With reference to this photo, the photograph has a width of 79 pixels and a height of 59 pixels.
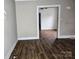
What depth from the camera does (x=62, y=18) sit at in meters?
8.30

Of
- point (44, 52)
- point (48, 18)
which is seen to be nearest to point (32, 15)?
point (44, 52)

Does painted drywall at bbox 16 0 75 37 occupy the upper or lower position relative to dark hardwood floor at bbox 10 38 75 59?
upper

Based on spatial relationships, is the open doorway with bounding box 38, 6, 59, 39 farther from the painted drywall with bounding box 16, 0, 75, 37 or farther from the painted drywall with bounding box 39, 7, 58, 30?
the painted drywall with bounding box 16, 0, 75, 37

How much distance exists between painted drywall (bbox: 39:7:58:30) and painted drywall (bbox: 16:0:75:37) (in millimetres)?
4524

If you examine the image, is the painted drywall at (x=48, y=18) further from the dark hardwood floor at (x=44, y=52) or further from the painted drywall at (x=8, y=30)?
the painted drywall at (x=8, y=30)

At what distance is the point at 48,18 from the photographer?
12.9 metres

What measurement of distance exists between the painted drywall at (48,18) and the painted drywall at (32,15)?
14.8 feet

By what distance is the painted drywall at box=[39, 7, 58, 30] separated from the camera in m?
12.9

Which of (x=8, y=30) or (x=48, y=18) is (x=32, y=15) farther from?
(x=48, y=18)

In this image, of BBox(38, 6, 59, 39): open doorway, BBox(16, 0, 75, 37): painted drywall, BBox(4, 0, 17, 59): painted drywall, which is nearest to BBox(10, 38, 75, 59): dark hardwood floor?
BBox(4, 0, 17, 59): painted drywall

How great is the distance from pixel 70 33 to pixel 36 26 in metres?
2.28

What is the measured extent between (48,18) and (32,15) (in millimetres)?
4985
